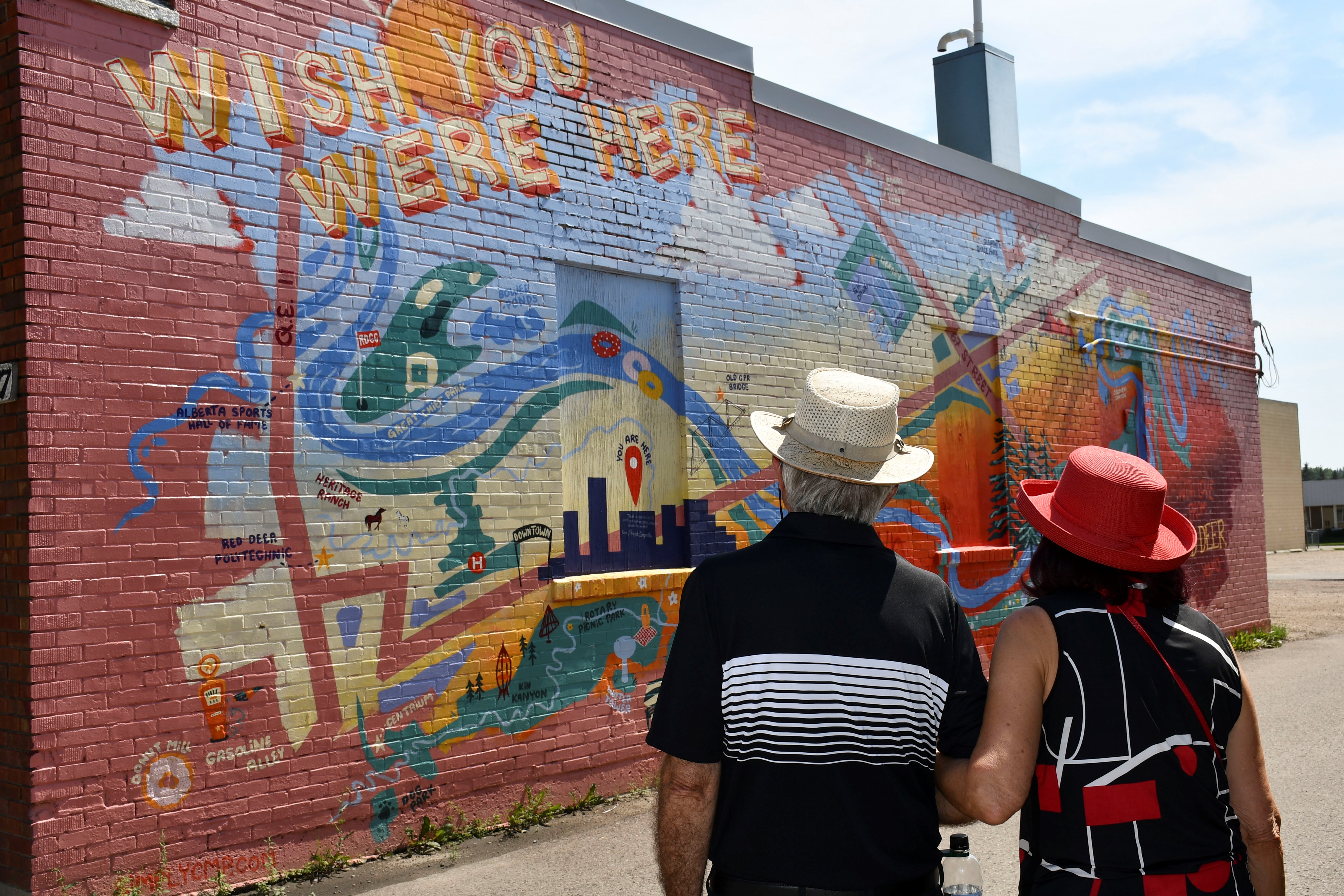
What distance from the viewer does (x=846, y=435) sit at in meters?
2.47

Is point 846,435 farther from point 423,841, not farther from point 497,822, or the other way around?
point 497,822

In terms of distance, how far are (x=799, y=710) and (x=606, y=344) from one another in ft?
15.7

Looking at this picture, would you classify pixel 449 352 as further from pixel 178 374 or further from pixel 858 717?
pixel 858 717

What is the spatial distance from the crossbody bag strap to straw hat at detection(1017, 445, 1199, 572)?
0.54ft

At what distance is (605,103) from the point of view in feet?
22.2

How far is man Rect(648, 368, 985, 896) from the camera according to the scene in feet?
7.20

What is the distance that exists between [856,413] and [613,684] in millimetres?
4390

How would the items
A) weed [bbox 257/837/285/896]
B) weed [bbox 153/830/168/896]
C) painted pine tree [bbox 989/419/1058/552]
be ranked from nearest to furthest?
weed [bbox 153/830/168/896]
weed [bbox 257/837/285/896]
painted pine tree [bbox 989/419/1058/552]

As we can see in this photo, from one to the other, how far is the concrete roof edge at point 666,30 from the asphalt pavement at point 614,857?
5.14 meters

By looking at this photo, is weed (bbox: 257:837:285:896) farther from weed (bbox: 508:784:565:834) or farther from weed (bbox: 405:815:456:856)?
weed (bbox: 508:784:565:834)

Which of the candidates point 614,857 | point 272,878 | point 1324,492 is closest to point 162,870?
point 272,878

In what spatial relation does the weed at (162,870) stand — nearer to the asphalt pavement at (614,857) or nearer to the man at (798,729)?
the asphalt pavement at (614,857)

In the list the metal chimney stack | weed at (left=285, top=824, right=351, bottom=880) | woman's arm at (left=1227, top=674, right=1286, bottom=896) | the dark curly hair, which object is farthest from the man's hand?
the metal chimney stack

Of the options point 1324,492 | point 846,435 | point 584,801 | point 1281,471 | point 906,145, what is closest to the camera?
point 846,435
